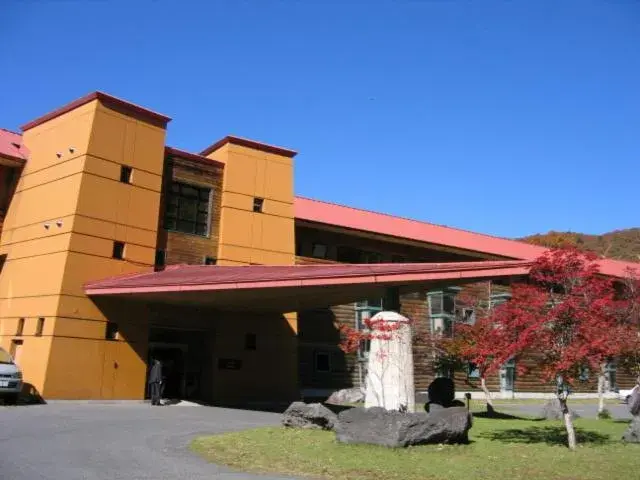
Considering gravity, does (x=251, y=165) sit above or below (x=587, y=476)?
above

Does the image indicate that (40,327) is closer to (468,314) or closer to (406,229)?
(406,229)

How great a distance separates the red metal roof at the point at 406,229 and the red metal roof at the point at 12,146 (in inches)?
447

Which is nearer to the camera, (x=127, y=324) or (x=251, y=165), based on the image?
(x=127, y=324)

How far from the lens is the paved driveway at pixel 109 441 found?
853 centimetres

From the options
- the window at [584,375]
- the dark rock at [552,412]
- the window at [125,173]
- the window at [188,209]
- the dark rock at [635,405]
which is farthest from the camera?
the window at [188,209]

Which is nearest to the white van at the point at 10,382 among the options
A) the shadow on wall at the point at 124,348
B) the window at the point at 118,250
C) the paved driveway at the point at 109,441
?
the paved driveway at the point at 109,441

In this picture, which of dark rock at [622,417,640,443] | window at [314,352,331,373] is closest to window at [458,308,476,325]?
window at [314,352,331,373]

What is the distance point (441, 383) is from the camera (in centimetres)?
1728

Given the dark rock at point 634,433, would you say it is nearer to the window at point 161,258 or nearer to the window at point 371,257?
the window at point 161,258

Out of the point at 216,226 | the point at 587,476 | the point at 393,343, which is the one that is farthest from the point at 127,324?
the point at 587,476

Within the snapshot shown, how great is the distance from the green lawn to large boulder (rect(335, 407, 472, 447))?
178 mm

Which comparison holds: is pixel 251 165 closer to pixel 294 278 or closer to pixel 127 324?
pixel 127 324

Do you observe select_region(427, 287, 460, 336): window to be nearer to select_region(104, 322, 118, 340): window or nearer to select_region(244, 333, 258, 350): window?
select_region(244, 333, 258, 350): window

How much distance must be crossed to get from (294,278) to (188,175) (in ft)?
36.3
